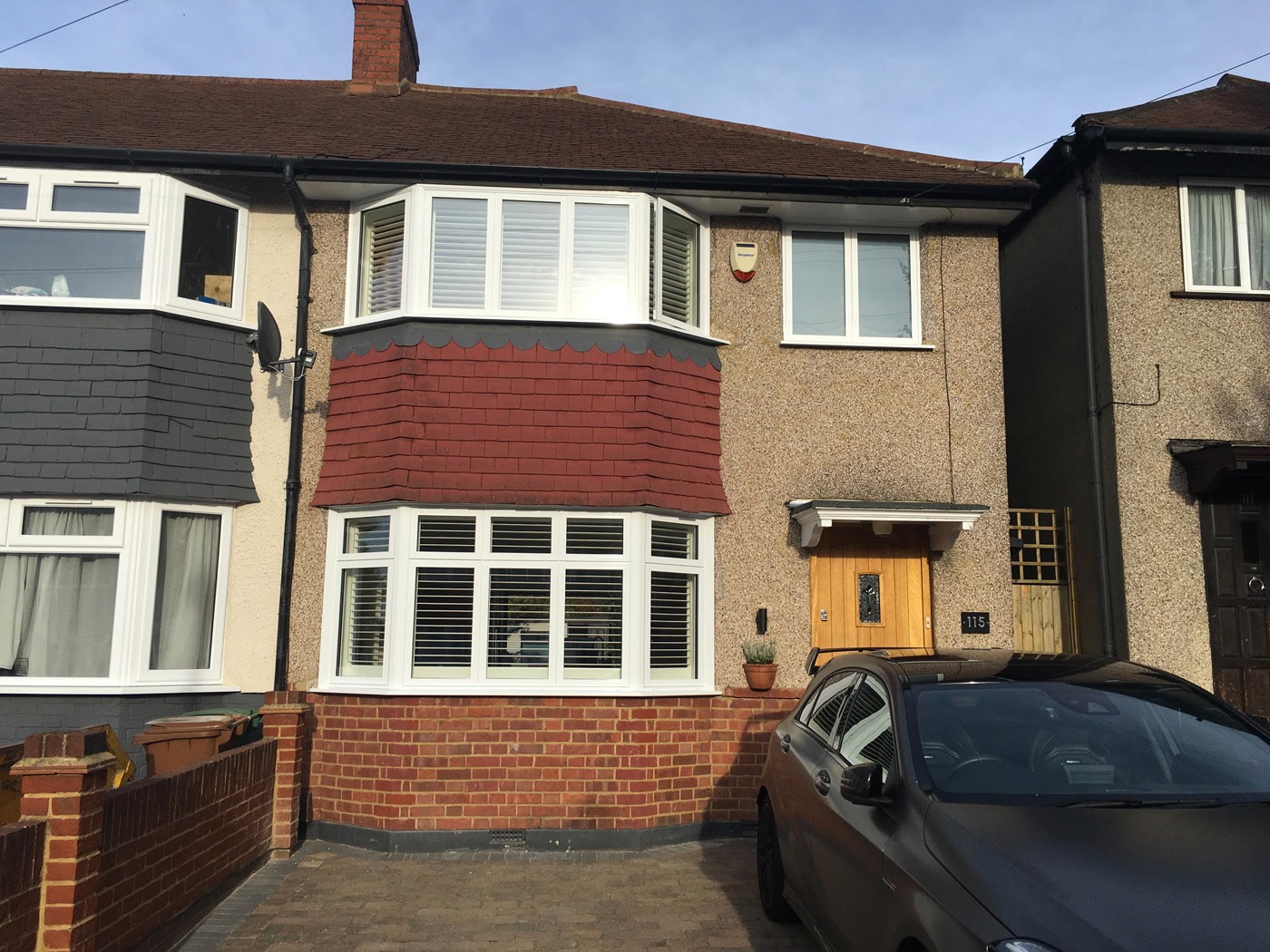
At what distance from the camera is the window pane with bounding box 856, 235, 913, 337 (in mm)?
8969

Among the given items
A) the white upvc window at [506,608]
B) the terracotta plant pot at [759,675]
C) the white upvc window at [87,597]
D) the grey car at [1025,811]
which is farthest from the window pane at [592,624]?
the white upvc window at [87,597]

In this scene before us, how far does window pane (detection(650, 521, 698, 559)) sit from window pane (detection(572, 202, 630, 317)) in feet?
5.88

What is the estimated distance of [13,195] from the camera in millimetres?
8266

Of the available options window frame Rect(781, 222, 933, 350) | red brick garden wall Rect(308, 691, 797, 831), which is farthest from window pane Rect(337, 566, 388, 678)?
window frame Rect(781, 222, 933, 350)

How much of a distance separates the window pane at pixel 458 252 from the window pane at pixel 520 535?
1.81m

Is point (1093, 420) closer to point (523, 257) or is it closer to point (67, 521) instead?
point (523, 257)

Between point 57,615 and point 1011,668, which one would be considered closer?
point 1011,668

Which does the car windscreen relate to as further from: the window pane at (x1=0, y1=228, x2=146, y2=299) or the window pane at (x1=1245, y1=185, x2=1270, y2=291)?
the window pane at (x1=0, y1=228, x2=146, y2=299)

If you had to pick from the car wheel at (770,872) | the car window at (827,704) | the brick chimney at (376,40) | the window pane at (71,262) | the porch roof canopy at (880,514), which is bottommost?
the car wheel at (770,872)

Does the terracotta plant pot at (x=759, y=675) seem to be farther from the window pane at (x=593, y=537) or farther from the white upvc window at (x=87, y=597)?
the white upvc window at (x=87, y=597)

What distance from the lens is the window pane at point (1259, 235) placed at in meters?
9.02

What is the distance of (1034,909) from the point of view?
2812mm

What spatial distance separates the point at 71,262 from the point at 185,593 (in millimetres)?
2864

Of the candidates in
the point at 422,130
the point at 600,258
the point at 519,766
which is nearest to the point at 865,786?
the point at 519,766
